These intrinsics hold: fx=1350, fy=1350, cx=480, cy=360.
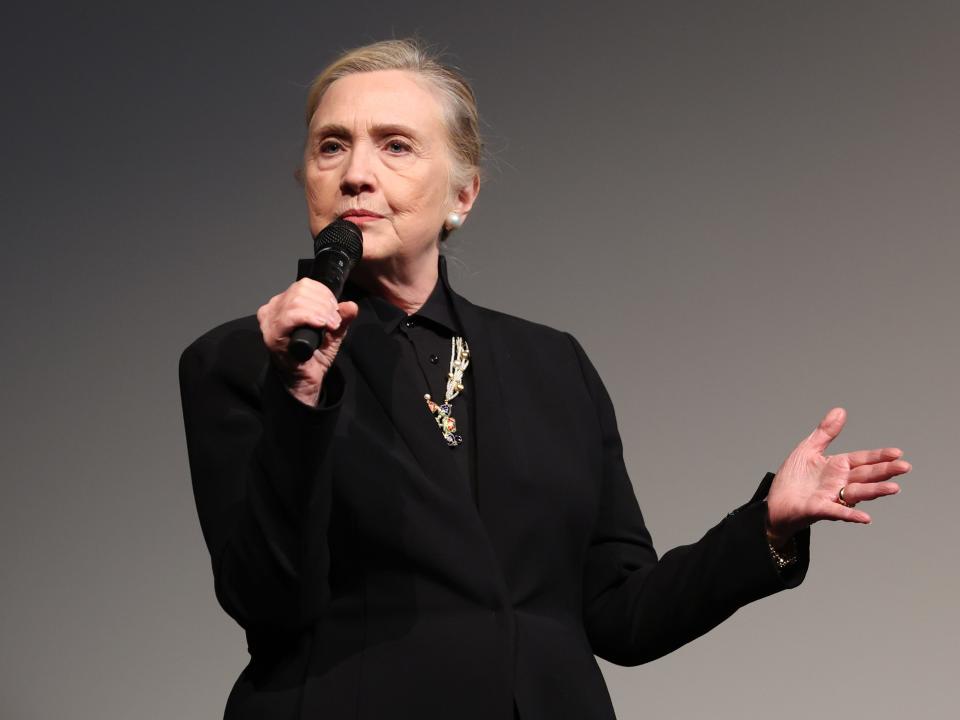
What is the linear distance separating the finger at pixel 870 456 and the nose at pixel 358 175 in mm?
712

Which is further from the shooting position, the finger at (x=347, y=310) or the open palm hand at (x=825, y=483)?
the open palm hand at (x=825, y=483)

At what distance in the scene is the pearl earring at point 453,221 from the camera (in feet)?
6.55

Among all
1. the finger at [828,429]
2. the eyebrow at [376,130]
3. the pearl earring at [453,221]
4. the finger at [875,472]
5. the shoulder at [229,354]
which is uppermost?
the eyebrow at [376,130]

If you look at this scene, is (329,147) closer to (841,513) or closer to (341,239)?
(341,239)

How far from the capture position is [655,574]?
1.89m

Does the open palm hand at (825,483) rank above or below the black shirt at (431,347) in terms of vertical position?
below

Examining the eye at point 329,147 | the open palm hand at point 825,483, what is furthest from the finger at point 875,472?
the eye at point 329,147

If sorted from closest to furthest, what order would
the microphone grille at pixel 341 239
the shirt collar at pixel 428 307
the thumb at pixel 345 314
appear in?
the thumb at pixel 345 314 < the microphone grille at pixel 341 239 < the shirt collar at pixel 428 307

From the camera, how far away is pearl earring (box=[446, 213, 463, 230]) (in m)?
2.00

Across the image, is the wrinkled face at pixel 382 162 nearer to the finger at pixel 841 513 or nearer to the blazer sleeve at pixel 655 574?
the blazer sleeve at pixel 655 574

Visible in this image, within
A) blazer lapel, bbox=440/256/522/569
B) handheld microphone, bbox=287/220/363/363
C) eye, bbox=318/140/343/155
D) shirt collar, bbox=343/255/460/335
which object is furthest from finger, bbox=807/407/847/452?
eye, bbox=318/140/343/155

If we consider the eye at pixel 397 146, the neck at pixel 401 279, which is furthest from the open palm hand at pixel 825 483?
the eye at pixel 397 146

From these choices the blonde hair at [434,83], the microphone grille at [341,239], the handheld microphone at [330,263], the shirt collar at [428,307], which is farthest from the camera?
the blonde hair at [434,83]

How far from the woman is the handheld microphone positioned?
0.7 inches
